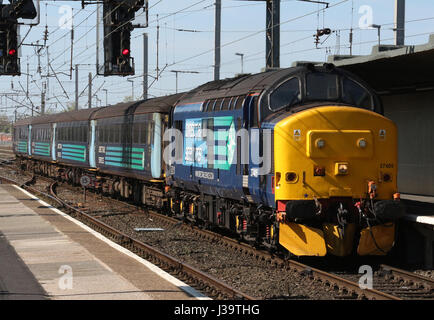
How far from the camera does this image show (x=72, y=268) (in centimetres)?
1288

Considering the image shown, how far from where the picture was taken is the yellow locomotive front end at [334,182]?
41.5 ft

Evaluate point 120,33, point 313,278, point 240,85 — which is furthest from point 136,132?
point 313,278

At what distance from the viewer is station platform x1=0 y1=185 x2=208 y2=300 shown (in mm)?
10664

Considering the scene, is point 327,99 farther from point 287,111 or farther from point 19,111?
point 19,111

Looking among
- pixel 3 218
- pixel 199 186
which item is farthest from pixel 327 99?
pixel 3 218

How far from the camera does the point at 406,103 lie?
1950 cm

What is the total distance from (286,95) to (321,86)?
2.53 feet

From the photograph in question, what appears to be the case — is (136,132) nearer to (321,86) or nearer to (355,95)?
(321,86)

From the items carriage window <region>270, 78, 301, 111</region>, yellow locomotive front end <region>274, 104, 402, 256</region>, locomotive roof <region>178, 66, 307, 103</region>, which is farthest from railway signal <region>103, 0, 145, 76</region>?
yellow locomotive front end <region>274, 104, 402, 256</region>

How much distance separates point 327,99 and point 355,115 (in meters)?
0.96

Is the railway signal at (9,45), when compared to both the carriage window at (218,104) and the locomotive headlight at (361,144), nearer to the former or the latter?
the carriage window at (218,104)

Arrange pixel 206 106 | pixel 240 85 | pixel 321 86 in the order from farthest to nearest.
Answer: pixel 206 106, pixel 240 85, pixel 321 86

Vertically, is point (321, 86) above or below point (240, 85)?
below

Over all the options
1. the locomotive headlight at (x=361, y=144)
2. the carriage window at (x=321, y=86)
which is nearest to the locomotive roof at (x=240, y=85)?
the carriage window at (x=321, y=86)
